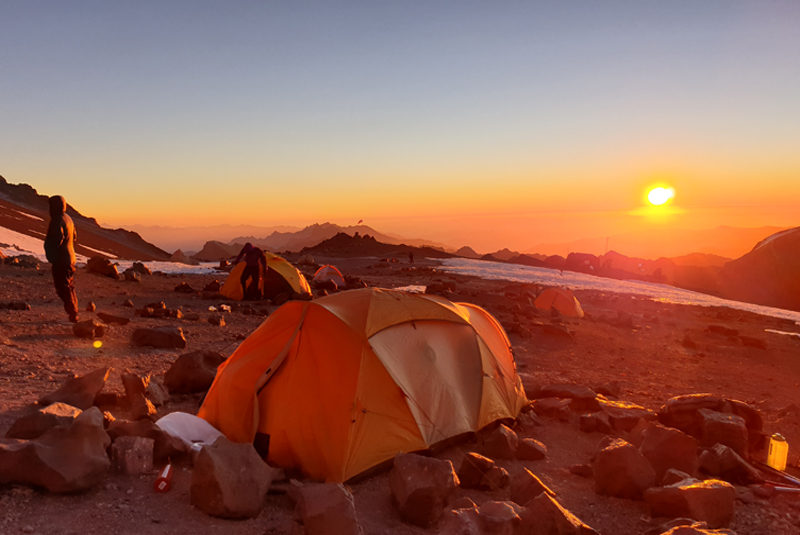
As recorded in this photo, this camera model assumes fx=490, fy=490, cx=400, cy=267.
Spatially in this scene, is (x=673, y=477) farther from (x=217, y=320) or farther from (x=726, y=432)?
(x=217, y=320)

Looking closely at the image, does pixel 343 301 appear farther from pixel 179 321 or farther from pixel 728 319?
pixel 728 319

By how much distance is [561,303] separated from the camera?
72.6 feet

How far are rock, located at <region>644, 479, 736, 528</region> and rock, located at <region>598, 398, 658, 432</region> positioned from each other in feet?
8.78

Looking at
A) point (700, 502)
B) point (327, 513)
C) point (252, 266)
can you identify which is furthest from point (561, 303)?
point (327, 513)

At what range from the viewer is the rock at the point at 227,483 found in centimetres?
462

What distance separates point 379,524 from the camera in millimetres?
4875

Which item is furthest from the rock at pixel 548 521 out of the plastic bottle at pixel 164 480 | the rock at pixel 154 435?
the rock at pixel 154 435

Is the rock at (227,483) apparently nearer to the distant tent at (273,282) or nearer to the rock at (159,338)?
the rock at (159,338)

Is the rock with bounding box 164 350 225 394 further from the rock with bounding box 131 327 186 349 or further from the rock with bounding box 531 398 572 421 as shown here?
the rock with bounding box 531 398 572 421

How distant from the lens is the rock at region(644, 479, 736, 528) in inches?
194

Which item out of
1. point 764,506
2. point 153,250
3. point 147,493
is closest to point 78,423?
point 147,493

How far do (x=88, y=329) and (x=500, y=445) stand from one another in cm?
904

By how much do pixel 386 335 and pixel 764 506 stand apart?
4.74 meters

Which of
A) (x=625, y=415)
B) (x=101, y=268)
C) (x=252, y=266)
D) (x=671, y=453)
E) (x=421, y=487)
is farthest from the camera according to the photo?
(x=101, y=268)
